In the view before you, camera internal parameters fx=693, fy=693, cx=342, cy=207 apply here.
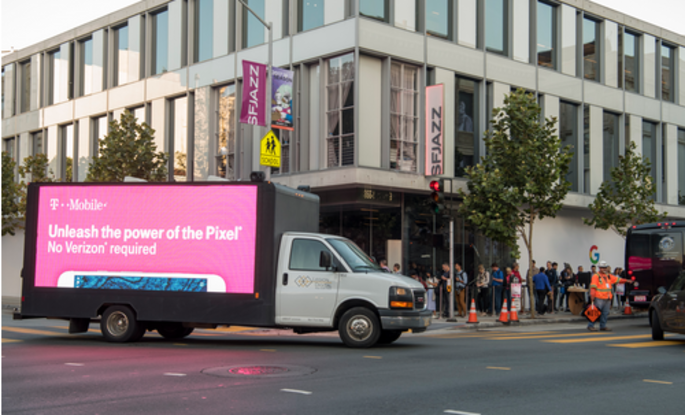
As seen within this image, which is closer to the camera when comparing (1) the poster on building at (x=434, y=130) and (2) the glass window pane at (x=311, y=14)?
(1) the poster on building at (x=434, y=130)

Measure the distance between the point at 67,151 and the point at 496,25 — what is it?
77.1 ft

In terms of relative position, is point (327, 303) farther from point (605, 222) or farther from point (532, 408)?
point (605, 222)

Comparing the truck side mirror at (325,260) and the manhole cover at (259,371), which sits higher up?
the truck side mirror at (325,260)

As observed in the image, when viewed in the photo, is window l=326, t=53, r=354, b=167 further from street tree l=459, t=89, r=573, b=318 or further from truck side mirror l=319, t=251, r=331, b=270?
truck side mirror l=319, t=251, r=331, b=270

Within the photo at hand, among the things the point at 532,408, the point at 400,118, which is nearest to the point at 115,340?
the point at 532,408

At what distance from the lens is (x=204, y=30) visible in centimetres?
3027

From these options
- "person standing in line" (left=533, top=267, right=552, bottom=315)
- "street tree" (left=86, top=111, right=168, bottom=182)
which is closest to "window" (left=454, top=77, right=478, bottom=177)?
"person standing in line" (left=533, top=267, right=552, bottom=315)

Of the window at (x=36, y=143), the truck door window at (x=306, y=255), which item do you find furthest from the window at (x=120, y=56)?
the truck door window at (x=306, y=255)

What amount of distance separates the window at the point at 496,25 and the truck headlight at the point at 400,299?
18.3m

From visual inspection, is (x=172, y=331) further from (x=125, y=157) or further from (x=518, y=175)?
(x=125, y=157)

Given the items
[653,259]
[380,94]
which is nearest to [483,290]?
[653,259]

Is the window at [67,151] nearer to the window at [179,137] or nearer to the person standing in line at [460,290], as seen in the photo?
the window at [179,137]

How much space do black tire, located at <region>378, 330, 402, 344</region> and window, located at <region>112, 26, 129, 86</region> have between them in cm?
2520

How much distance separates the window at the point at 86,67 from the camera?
3616cm
